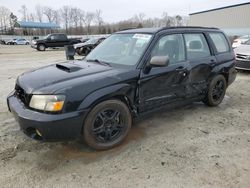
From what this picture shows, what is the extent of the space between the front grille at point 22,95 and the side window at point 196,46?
272cm

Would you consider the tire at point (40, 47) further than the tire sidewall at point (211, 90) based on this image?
Yes

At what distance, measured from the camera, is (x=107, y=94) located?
317cm

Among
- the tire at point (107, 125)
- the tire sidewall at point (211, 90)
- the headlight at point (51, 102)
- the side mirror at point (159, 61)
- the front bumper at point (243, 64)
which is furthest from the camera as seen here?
the front bumper at point (243, 64)

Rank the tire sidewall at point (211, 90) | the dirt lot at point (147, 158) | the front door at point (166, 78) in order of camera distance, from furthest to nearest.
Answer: the tire sidewall at point (211, 90)
the front door at point (166, 78)
the dirt lot at point (147, 158)

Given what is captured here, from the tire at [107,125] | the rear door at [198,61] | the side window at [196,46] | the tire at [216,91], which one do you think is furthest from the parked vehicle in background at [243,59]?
the tire at [107,125]

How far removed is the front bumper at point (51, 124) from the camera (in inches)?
110

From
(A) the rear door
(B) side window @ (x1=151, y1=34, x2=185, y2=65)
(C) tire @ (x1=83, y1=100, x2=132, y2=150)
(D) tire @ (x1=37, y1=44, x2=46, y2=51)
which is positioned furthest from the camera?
(D) tire @ (x1=37, y1=44, x2=46, y2=51)

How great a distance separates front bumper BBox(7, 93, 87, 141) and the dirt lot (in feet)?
1.28

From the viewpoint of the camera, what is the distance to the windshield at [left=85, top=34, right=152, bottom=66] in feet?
12.1

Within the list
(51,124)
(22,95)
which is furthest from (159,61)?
(22,95)

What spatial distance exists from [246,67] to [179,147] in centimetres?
642

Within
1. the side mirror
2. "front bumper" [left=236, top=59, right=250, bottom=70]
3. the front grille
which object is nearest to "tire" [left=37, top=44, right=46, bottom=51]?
"front bumper" [left=236, top=59, right=250, bottom=70]

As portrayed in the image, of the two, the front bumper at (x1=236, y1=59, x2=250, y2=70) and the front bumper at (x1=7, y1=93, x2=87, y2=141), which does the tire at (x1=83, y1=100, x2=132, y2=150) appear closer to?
the front bumper at (x1=7, y1=93, x2=87, y2=141)

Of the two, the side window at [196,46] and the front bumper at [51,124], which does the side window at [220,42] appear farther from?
the front bumper at [51,124]
